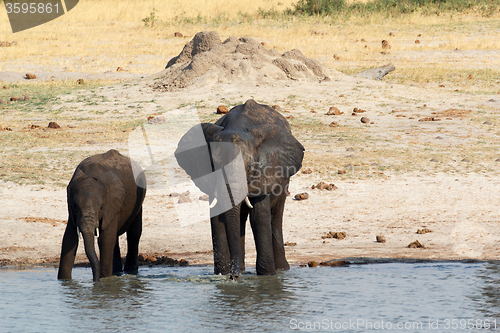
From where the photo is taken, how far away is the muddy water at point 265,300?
7.28 meters

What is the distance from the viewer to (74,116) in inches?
829

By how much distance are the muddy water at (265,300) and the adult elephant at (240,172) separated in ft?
1.57

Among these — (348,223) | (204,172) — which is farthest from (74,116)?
(204,172)

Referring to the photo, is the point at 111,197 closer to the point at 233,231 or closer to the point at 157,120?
the point at 233,231

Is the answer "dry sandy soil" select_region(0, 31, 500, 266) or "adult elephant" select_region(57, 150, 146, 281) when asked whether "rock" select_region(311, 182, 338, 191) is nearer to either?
"dry sandy soil" select_region(0, 31, 500, 266)

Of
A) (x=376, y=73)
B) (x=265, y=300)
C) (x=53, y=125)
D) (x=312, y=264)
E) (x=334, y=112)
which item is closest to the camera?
(x=265, y=300)

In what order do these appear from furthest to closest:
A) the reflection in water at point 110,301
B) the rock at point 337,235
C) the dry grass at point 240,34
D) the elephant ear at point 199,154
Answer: the dry grass at point 240,34, the rock at point 337,235, the elephant ear at point 199,154, the reflection in water at point 110,301

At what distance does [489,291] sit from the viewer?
850cm

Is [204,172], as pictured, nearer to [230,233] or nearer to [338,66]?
[230,233]

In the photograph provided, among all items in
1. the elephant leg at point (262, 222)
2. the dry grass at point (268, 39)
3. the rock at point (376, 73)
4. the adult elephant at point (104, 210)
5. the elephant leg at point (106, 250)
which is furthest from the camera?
the dry grass at point (268, 39)

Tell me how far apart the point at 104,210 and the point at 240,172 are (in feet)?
6.61

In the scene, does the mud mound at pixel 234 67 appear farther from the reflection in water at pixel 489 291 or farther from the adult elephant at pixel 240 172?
the reflection in water at pixel 489 291

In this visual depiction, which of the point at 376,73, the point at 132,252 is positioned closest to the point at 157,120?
the point at 132,252

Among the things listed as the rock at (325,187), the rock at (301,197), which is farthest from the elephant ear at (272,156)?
the rock at (325,187)
